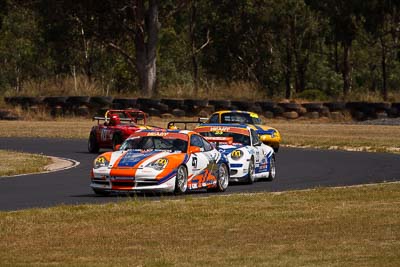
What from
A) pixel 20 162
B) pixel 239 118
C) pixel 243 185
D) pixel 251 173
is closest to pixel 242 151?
pixel 251 173

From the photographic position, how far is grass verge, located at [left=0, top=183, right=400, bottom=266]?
13.1m

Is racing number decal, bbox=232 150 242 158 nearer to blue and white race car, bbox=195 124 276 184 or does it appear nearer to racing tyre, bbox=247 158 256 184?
blue and white race car, bbox=195 124 276 184

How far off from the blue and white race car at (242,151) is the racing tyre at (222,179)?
1.21 meters

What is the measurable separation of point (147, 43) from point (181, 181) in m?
38.6

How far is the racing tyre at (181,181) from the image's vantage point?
21375 millimetres

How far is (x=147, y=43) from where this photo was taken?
59.7m

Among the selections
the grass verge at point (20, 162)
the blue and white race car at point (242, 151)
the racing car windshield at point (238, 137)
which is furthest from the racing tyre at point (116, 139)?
the racing car windshield at point (238, 137)

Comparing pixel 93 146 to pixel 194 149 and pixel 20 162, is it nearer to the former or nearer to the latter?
pixel 20 162

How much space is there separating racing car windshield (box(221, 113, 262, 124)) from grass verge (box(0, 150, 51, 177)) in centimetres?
776

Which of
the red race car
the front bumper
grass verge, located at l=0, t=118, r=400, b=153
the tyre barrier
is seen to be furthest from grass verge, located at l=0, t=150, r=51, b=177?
the tyre barrier

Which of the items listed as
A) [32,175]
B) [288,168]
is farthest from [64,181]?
[288,168]

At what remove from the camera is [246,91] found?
56.2 meters

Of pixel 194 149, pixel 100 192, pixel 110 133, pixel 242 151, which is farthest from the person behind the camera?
pixel 110 133

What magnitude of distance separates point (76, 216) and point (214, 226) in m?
2.20
